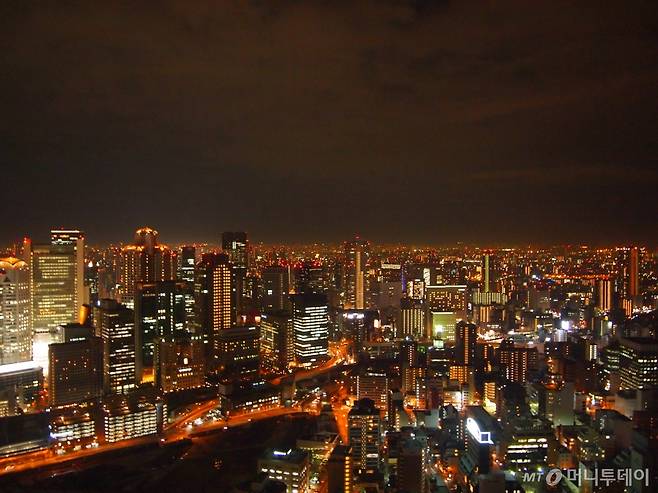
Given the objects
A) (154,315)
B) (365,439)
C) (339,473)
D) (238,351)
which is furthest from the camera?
(238,351)

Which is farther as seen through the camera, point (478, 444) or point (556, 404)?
point (556, 404)

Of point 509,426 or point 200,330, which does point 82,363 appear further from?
point 509,426

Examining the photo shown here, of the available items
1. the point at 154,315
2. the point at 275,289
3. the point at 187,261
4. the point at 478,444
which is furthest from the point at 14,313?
the point at 478,444

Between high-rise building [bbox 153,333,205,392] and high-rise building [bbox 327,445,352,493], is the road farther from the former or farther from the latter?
high-rise building [bbox 327,445,352,493]

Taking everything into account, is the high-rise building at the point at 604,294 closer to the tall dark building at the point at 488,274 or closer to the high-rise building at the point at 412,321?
the tall dark building at the point at 488,274

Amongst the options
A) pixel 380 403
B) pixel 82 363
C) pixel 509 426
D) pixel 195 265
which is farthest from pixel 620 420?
pixel 195 265

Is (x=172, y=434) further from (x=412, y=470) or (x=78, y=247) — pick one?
(x=78, y=247)

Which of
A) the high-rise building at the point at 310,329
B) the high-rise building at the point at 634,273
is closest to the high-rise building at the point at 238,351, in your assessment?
the high-rise building at the point at 310,329
